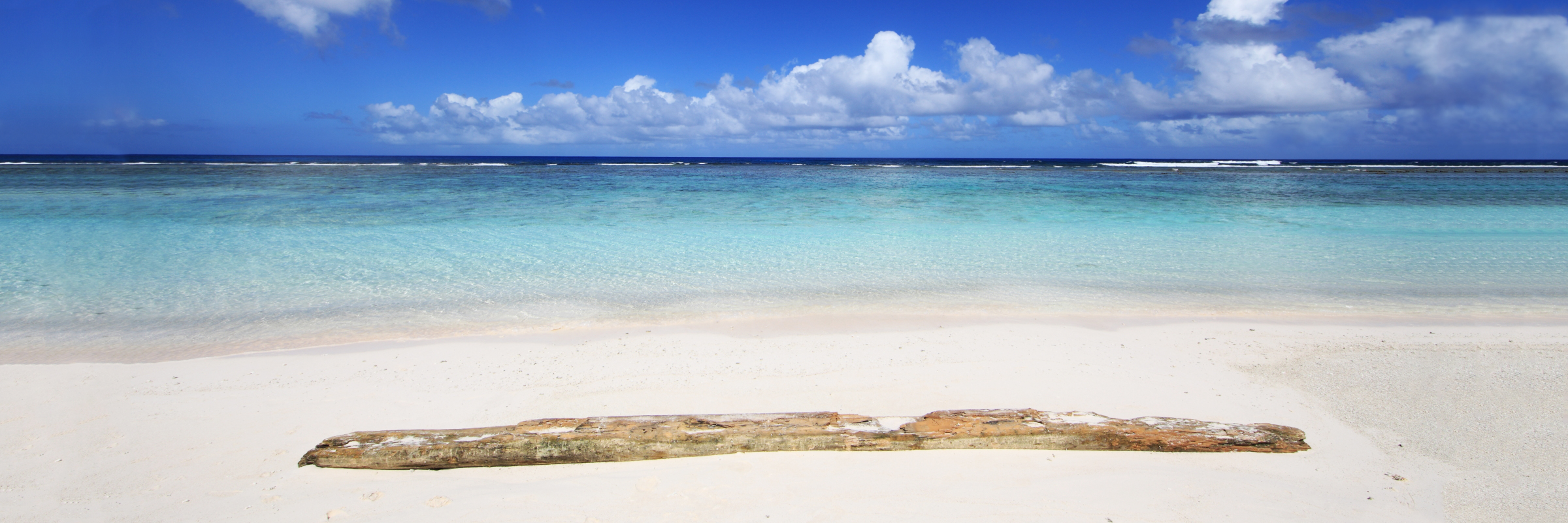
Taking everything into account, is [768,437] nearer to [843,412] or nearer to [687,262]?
[843,412]

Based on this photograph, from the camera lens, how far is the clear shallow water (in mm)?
6469

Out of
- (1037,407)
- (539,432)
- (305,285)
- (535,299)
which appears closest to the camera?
(539,432)

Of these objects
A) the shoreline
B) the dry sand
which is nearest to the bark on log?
the dry sand

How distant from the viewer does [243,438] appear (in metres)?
3.60

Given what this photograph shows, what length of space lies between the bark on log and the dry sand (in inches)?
2.4

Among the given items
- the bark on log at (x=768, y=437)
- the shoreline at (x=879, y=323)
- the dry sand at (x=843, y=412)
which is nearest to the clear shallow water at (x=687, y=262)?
the shoreline at (x=879, y=323)

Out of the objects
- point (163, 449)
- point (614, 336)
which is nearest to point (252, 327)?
point (163, 449)

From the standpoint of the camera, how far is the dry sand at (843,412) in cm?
291

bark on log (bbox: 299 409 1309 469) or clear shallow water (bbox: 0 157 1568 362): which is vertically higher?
clear shallow water (bbox: 0 157 1568 362)

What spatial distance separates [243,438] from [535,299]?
3555 millimetres

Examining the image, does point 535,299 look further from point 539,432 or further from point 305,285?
point 539,432

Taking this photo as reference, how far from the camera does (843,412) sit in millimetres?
4035

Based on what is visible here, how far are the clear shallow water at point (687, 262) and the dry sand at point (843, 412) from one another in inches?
33.8

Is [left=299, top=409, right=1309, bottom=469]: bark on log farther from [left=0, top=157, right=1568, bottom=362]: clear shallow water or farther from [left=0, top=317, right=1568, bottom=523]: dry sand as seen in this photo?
[left=0, top=157, right=1568, bottom=362]: clear shallow water
